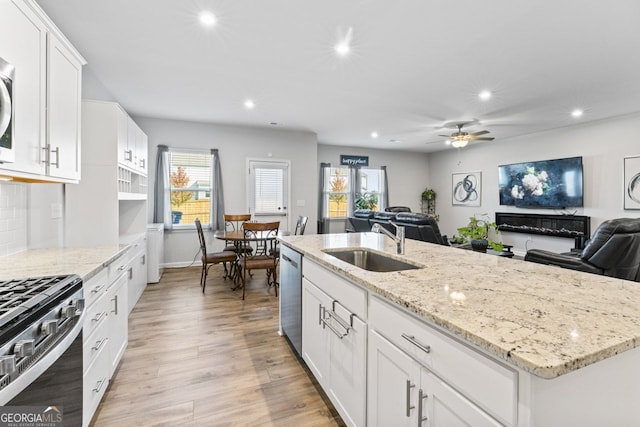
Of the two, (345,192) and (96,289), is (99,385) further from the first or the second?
(345,192)

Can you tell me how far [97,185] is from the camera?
9.20ft

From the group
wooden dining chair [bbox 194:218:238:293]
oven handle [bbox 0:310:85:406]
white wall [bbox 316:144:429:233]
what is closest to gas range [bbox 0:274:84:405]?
oven handle [bbox 0:310:85:406]

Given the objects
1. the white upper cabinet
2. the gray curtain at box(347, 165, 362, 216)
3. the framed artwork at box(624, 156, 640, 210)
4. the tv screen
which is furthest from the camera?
the gray curtain at box(347, 165, 362, 216)

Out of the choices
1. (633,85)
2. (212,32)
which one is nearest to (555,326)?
(212,32)

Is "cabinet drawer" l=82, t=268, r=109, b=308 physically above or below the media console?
below

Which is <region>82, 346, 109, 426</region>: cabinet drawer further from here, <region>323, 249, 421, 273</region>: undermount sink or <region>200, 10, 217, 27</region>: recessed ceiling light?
<region>200, 10, 217, 27</region>: recessed ceiling light

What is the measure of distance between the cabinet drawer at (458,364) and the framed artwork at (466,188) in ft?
→ 25.0

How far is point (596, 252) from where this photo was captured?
2781 mm

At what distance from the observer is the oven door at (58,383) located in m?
0.95

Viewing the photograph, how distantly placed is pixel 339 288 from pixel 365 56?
2.53 meters

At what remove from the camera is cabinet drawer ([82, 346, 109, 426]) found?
153 centimetres

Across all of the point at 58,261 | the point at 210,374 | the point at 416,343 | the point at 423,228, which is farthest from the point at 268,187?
the point at 416,343

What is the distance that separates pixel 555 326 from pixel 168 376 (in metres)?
2.40

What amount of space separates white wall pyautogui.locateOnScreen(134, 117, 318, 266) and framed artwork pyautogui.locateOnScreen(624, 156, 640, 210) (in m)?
5.54
